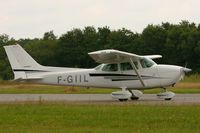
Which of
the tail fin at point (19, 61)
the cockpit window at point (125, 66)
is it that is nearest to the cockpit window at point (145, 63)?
the cockpit window at point (125, 66)

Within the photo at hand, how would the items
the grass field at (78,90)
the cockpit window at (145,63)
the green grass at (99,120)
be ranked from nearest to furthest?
the green grass at (99,120) → the cockpit window at (145,63) → the grass field at (78,90)

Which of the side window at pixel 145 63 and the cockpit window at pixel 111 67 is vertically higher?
the side window at pixel 145 63

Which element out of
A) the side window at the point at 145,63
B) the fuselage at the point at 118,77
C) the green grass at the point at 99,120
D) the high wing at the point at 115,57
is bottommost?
the green grass at the point at 99,120

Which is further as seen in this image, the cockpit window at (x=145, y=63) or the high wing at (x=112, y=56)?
the cockpit window at (x=145, y=63)

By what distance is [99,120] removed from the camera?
1788 centimetres

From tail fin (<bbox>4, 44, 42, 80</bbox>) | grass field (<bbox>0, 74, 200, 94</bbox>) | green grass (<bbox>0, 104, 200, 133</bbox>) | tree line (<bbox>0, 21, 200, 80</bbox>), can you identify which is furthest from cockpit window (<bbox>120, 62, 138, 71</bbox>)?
tree line (<bbox>0, 21, 200, 80</bbox>)

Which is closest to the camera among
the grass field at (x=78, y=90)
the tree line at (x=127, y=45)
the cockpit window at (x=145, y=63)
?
the cockpit window at (x=145, y=63)

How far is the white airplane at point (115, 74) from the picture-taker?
3034 centimetres

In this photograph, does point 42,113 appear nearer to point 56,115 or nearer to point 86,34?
point 56,115

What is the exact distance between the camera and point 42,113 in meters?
20.5

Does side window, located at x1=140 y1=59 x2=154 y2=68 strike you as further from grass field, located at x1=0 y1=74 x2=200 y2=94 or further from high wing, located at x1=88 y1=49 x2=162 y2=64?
grass field, located at x1=0 y1=74 x2=200 y2=94

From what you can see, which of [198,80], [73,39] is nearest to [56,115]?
[198,80]

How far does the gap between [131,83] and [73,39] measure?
7011 cm

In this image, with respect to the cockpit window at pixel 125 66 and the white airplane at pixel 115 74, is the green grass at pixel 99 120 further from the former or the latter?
the cockpit window at pixel 125 66
